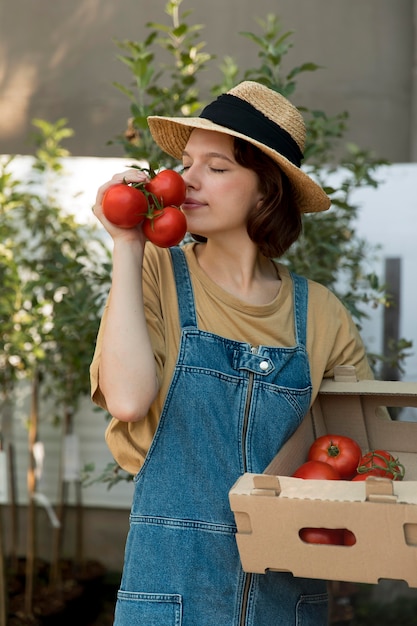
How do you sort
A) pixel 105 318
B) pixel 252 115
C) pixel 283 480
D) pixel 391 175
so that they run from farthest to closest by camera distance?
pixel 391 175 → pixel 252 115 → pixel 105 318 → pixel 283 480

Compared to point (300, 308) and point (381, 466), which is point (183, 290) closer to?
point (300, 308)

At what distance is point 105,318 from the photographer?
154 centimetres

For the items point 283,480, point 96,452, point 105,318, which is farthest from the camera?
point 96,452

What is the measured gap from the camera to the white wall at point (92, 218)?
3.28 meters

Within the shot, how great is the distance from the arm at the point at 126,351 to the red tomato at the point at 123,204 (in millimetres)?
54

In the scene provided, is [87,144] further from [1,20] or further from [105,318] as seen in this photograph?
[105,318]

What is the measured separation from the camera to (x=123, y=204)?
1.51 metres

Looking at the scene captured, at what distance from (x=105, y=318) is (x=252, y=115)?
51 cm

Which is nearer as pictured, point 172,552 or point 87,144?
point 172,552

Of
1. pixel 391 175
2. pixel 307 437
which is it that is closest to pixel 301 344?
pixel 307 437

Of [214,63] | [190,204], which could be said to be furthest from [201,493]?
[214,63]

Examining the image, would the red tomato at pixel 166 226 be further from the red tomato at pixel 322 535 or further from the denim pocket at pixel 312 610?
the denim pocket at pixel 312 610

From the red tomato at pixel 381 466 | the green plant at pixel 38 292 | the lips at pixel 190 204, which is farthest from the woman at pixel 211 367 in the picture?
the green plant at pixel 38 292

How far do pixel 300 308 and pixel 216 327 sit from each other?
0.23 m
